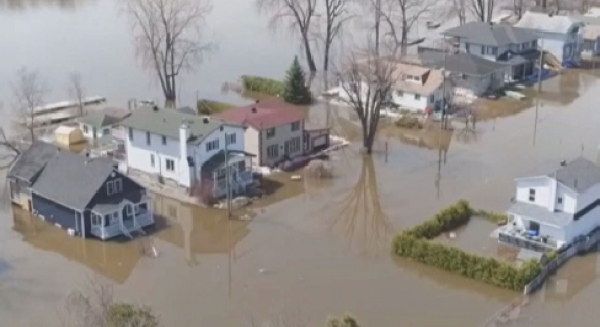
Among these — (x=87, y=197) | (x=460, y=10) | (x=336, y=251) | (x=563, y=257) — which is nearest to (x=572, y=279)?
(x=563, y=257)

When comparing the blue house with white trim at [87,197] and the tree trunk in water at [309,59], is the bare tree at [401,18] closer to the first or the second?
the tree trunk in water at [309,59]

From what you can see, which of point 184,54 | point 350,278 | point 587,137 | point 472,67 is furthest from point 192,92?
point 350,278

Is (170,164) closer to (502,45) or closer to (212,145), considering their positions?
(212,145)

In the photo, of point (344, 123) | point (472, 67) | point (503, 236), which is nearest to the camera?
point (503, 236)

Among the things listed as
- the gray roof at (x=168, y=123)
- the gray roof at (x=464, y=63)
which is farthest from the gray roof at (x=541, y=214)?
the gray roof at (x=464, y=63)

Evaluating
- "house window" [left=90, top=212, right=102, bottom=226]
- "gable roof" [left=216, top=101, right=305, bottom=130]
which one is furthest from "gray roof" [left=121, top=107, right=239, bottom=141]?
"house window" [left=90, top=212, right=102, bottom=226]

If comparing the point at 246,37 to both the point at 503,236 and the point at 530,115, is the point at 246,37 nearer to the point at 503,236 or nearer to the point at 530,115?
the point at 530,115

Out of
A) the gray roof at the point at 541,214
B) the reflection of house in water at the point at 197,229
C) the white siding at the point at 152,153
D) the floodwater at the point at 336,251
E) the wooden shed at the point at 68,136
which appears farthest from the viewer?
the wooden shed at the point at 68,136

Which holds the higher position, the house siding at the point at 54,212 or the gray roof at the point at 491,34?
the gray roof at the point at 491,34
